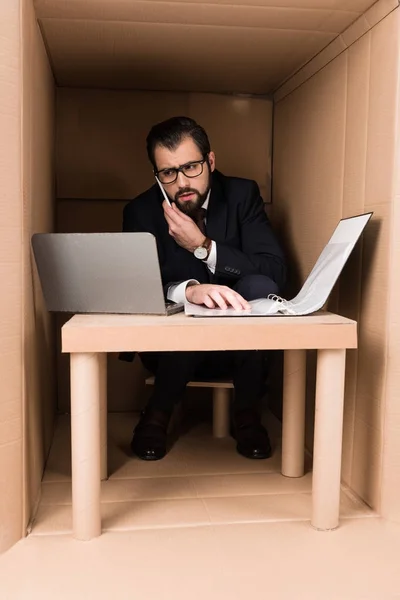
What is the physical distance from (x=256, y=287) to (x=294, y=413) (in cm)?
31

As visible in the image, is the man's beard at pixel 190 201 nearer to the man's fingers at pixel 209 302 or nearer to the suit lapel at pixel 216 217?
the suit lapel at pixel 216 217

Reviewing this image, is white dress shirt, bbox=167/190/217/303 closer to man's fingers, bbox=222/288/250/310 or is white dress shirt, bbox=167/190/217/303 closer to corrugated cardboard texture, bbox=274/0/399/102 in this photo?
man's fingers, bbox=222/288/250/310

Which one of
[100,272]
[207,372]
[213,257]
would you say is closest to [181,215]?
[213,257]

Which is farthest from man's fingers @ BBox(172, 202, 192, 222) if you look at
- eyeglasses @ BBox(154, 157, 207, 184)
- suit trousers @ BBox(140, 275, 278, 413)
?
suit trousers @ BBox(140, 275, 278, 413)

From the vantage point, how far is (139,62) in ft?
5.81

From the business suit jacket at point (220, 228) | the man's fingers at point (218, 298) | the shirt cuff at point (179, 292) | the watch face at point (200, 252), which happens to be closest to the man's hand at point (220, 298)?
the man's fingers at point (218, 298)

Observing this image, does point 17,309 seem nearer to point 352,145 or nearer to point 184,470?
point 184,470

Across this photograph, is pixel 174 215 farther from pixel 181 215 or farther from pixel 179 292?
pixel 179 292

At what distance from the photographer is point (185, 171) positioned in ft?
5.45

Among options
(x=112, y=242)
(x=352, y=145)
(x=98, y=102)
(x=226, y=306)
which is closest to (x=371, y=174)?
(x=352, y=145)

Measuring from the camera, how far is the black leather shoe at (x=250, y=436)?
1.67m

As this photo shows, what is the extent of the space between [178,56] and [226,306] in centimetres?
77

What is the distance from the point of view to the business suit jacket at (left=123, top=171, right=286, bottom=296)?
1.73 metres

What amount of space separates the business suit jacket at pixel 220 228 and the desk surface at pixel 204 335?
0.50 metres
